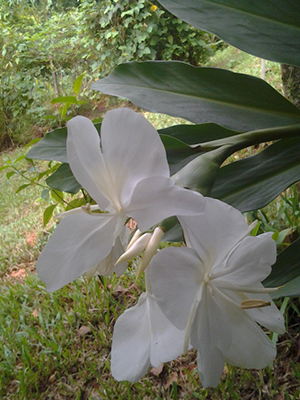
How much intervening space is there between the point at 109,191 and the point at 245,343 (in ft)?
0.52

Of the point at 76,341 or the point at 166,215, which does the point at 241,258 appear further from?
the point at 76,341

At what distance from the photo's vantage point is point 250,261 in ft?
0.81

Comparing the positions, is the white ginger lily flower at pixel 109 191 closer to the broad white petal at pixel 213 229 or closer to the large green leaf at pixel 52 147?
the broad white petal at pixel 213 229

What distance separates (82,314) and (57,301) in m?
0.20

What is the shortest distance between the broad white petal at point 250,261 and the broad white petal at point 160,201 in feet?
0.16

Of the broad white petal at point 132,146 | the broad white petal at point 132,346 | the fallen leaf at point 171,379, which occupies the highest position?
the broad white petal at point 132,146

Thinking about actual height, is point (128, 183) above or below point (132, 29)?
above

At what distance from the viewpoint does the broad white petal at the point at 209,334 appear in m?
0.24

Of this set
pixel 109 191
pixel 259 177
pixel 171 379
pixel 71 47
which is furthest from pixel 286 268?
pixel 71 47

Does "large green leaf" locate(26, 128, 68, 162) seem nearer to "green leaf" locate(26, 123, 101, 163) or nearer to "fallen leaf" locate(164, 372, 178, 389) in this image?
"green leaf" locate(26, 123, 101, 163)

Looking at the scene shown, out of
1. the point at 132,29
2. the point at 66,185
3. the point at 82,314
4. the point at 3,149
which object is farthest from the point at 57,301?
the point at 3,149

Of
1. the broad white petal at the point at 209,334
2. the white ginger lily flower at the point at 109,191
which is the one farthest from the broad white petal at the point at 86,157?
the broad white petal at the point at 209,334

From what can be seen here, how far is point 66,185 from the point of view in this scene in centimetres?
57

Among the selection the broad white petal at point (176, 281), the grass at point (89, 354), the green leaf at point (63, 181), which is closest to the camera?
the broad white petal at point (176, 281)
